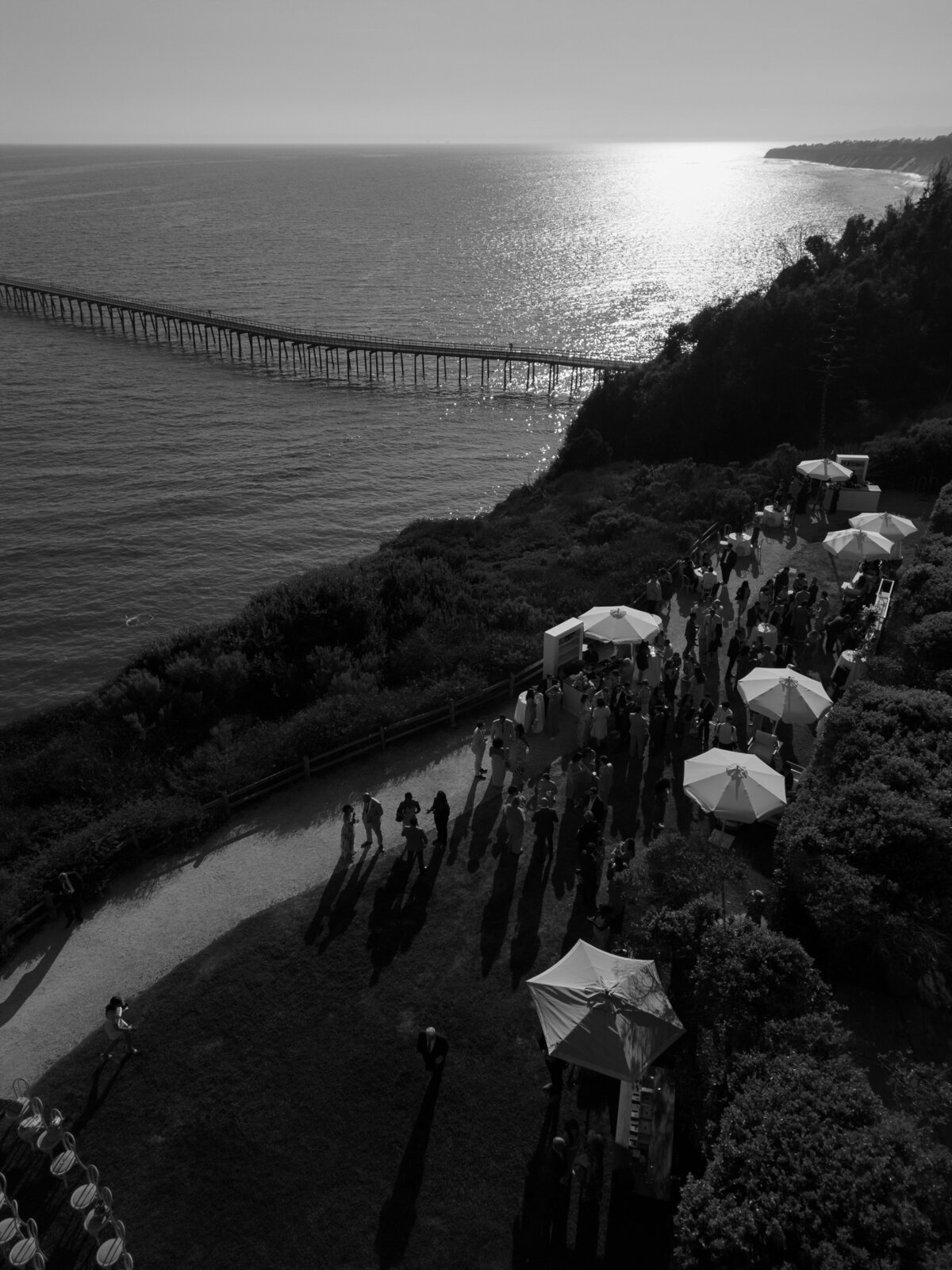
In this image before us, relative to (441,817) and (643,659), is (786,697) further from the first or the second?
(441,817)

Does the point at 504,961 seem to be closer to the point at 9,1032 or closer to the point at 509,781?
the point at 509,781

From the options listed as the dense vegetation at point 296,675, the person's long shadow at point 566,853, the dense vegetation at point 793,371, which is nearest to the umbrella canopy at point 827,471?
the dense vegetation at point 296,675

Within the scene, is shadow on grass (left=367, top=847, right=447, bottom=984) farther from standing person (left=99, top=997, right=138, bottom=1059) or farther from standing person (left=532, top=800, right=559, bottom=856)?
standing person (left=99, top=997, right=138, bottom=1059)

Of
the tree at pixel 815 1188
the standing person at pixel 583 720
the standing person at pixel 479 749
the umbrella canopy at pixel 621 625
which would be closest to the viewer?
the tree at pixel 815 1188

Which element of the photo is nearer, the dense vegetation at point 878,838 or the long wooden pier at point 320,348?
the dense vegetation at point 878,838

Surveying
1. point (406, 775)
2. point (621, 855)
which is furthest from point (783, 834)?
point (406, 775)

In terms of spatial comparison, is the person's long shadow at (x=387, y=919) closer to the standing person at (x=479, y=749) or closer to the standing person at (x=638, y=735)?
the standing person at (x=479, y=749)
